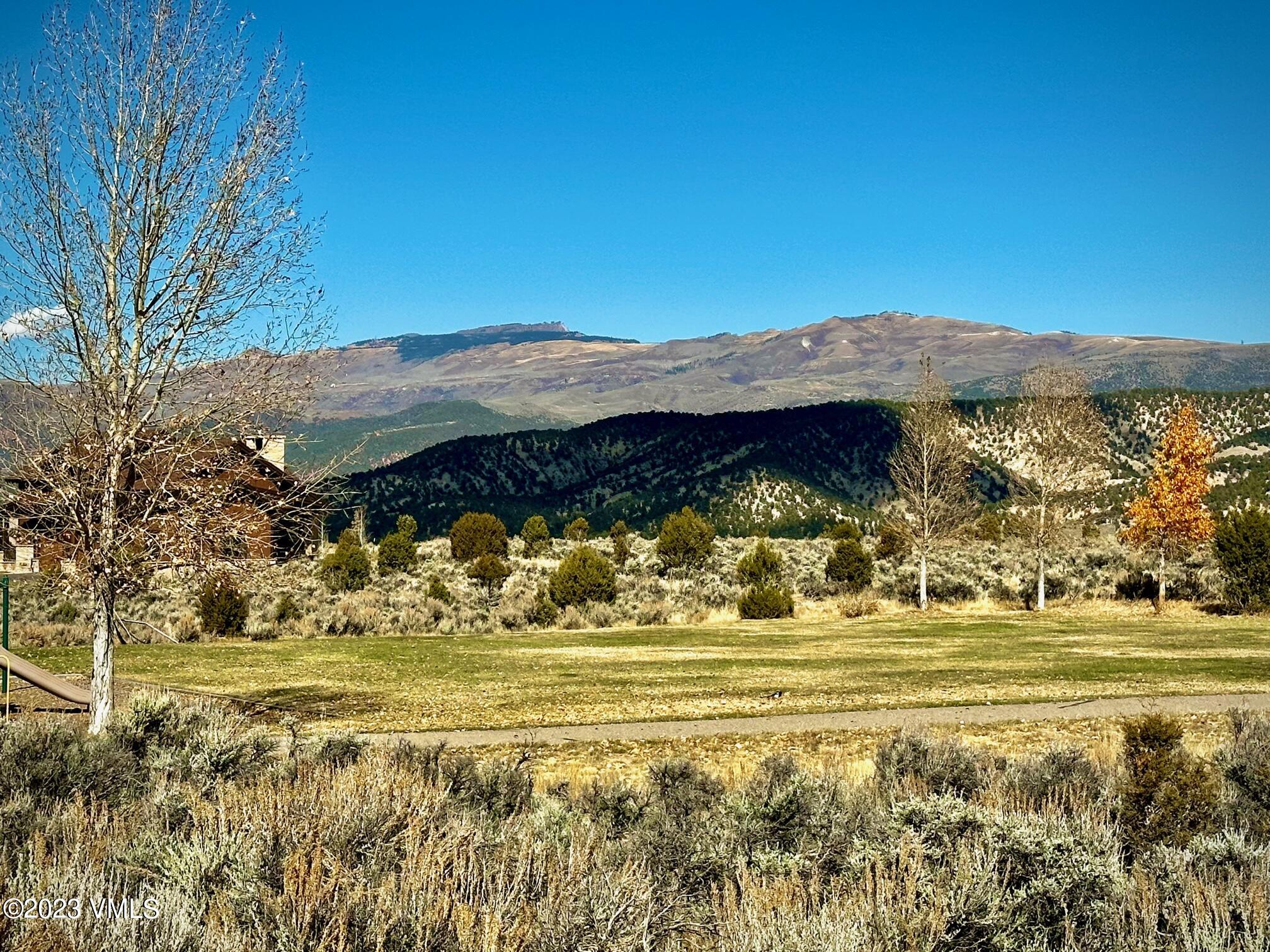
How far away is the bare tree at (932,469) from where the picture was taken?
3609cm

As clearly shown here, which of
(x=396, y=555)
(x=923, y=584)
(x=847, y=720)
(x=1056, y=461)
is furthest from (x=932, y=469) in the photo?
(x=847, y=720)

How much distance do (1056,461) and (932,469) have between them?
4485 millimetres

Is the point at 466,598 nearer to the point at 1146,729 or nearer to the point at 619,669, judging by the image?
the point at 619,669

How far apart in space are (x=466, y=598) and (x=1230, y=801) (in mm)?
29450

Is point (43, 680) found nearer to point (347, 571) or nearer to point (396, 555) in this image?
point (347, 571)

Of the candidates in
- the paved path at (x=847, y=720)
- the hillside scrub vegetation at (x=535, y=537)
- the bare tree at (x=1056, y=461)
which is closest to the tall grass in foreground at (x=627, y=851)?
the paved path at (x=847, y=720)

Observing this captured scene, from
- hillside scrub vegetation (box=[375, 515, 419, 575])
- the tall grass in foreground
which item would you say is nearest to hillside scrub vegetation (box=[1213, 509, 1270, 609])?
the tall grass in foreground

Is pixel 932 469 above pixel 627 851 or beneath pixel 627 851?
above

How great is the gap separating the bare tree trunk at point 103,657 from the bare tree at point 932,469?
95.7 ft

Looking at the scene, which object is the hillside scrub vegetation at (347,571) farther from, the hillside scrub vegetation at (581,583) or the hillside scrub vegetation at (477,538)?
the hillside scrub vegetation at (581,583)

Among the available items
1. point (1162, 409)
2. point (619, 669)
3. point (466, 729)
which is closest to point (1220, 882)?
point (466, 729)

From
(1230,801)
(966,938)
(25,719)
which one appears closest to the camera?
(966,938)

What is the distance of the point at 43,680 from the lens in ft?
43.2

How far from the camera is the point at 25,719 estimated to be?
9422mm
